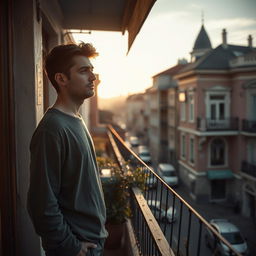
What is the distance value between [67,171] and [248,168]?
61.2ft

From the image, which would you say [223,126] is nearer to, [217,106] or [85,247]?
[217,106]

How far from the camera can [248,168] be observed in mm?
18125

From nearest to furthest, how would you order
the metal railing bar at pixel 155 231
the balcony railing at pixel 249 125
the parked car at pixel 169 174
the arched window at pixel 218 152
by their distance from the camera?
the metal railing bar at pixel 155 231 → the balcony railing at pixel 249 125 → the arched window at pixel 218 152 → the parked car at pixel 169 174

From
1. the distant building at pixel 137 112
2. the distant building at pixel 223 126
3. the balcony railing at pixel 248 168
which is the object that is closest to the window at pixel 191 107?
the distant building at pixel 223 126

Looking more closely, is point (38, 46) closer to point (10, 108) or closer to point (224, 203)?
point (10, 108)

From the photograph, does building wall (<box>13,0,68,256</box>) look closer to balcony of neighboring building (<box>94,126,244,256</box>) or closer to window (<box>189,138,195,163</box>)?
balcony of neighboring building (<box>94,126,244,256</box>)

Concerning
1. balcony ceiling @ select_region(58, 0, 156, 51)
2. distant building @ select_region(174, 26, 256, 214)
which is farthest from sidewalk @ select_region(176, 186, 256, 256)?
balcony ceiling @ select_region(58, 0, 156, 51)

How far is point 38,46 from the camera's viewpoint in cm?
224

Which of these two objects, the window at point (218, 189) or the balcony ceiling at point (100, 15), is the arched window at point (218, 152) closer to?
the window at point (218, 189)

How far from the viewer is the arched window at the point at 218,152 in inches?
771

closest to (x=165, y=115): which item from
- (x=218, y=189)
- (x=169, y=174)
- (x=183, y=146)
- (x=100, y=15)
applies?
(x=183, y=146)

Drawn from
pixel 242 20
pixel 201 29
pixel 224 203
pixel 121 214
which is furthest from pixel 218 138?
pixel 242 20

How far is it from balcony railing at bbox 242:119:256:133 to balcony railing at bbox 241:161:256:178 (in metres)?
2.15

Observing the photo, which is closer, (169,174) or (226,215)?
(226,215)
